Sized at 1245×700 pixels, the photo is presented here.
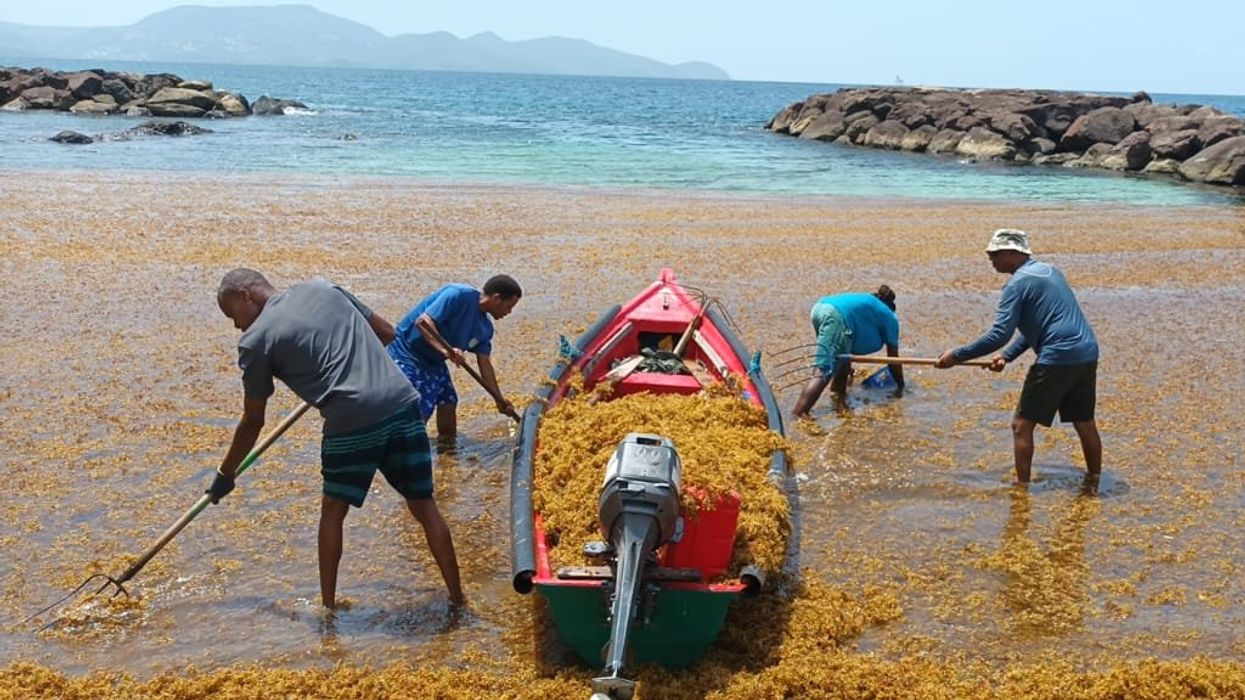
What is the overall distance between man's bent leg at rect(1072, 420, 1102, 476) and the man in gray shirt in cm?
472

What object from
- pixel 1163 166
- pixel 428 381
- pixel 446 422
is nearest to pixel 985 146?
pixel 1163 166

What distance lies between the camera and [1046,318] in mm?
7203

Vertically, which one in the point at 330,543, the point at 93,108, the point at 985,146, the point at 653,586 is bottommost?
the point at 330,543

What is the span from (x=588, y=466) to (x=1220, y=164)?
3288 cm

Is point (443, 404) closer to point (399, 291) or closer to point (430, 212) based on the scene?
point (399, 291)

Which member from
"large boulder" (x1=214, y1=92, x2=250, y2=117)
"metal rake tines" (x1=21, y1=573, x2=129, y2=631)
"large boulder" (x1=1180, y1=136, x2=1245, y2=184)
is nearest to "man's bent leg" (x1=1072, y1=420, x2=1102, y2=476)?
"metal rake tines" (x1=21, y1=573, x2=129, y2=631)

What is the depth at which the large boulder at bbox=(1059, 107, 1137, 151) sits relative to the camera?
41.2 meters

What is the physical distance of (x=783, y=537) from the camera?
5.73 metres

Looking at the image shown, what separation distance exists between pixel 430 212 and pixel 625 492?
15.5 m

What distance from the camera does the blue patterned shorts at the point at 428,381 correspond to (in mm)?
7496

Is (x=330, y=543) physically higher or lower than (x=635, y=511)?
lower

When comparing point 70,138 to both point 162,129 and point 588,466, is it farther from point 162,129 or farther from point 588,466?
point 588,466

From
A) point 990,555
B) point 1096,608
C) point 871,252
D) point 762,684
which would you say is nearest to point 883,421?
point 990,555

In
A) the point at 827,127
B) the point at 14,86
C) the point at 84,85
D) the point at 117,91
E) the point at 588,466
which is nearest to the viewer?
the point at 588,466
